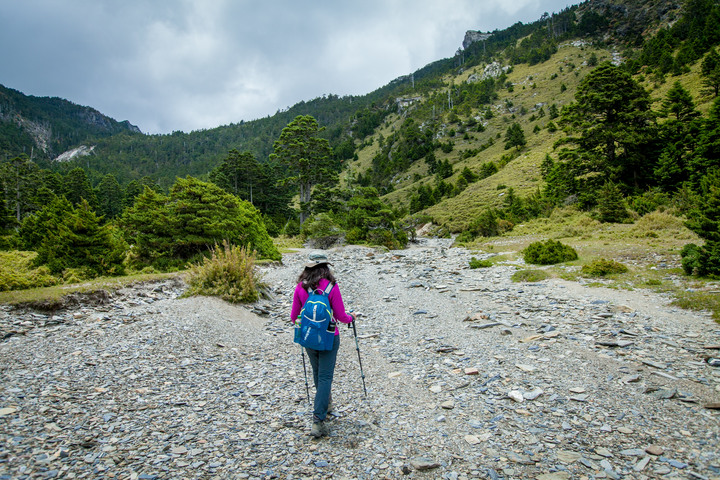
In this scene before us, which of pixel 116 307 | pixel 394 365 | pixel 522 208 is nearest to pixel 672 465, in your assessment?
pixel 394 365

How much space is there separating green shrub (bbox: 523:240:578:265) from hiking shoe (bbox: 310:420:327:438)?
1282cm

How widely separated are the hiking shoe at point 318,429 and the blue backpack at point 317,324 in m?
0.88

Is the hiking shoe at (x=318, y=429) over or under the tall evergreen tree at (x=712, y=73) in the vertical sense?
under

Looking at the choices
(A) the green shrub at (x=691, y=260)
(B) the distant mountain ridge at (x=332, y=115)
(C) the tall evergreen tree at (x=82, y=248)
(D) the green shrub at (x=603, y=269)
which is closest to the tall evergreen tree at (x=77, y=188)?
(C) the tall evergreen tree at (x=82, y=248)

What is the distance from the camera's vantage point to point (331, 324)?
3.99 m

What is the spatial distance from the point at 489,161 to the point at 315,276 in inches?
2500

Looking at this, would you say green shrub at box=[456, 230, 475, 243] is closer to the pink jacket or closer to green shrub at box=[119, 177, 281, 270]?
green shrub at box=[119, 177, 281, 270]

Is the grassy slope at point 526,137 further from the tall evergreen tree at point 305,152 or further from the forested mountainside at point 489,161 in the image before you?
the tall evergreen tree at point 305,152

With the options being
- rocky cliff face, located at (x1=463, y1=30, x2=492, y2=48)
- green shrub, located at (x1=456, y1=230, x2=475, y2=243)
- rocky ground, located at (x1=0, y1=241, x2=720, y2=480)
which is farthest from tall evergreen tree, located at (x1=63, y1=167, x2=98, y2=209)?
rocky cliff face, located at (x1=463, y1=30, x2=492, y2=48)

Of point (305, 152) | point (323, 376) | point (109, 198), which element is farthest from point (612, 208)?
point (109, 198)

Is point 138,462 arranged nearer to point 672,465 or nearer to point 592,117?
point 672,465

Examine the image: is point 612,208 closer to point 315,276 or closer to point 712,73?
point 315,276

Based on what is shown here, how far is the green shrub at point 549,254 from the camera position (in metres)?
13.6

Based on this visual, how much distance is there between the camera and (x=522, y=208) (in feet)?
107
